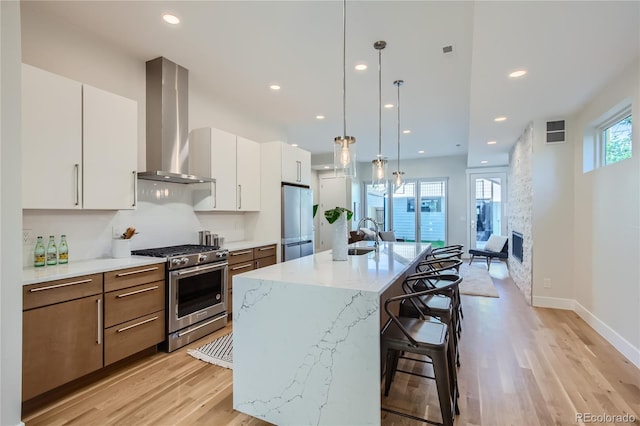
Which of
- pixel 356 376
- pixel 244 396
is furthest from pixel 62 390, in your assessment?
pixel 356 376

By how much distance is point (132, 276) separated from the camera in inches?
103

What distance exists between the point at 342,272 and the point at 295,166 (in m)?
3.09

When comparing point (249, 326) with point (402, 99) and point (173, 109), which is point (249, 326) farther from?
point (402, 99)

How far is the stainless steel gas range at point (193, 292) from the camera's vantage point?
294 centimetres

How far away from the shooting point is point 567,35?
88.7 inches

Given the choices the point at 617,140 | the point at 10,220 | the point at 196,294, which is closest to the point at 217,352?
the point at 196,294

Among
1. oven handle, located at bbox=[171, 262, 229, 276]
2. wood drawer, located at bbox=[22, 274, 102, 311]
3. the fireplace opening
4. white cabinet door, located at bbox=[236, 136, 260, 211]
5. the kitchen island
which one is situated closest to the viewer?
the kitchen island

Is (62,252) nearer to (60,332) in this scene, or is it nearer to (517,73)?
(60,332)

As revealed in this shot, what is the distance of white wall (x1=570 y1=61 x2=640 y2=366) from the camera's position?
2.75 m

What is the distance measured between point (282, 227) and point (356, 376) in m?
3.08

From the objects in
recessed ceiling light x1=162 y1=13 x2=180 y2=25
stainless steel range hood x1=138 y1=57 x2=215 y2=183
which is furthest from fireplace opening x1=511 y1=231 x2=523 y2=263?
recessed ceiling light x1=162 y1=13 x2=180 y2=25

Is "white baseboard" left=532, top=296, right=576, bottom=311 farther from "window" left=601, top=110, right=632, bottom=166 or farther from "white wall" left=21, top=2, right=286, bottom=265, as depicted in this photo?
"white wall" left=21, top=2, right=286, bottom=265

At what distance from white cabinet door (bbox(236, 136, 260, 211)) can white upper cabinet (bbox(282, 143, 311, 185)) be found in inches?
15.5

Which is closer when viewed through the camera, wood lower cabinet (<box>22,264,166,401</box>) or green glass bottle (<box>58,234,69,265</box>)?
wood lower cabinet (<box>22,264,166,401</box>)
